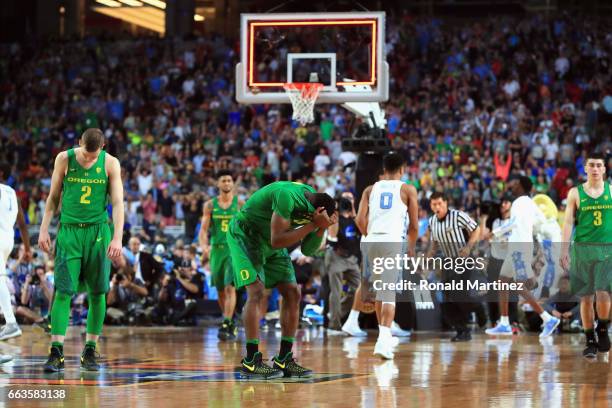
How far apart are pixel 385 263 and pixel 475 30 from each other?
21.7m

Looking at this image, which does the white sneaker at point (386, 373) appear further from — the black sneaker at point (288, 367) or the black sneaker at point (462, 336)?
the black sneaker at point (462, 336)

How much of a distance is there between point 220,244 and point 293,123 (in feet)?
49.9

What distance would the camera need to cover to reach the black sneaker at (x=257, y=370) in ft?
30.0

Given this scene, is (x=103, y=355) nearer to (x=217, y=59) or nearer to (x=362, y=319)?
(x=362, y=319)

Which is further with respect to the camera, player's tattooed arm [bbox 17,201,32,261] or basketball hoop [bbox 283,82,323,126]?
basketball hoop [bbox 283,82,323,126]

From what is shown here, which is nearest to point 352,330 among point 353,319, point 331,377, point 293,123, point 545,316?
point 353,319

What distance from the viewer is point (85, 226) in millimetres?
9758

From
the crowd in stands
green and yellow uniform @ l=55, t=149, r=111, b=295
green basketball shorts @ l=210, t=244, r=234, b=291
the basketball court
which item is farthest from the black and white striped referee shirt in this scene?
green and yellow uniform @ l=55, t=149, r=111, b=295

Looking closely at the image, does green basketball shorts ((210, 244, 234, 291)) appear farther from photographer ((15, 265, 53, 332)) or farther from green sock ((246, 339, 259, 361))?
green sock ((246, 339, 259, 361))

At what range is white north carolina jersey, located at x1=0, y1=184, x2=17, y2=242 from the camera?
11.7 metres

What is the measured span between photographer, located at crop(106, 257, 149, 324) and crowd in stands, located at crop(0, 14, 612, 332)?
53.3 inches

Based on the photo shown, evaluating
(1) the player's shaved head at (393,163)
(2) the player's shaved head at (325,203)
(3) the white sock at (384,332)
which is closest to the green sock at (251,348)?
(2) the player's shaved head at (325,203)

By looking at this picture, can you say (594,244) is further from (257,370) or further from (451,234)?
(257,370)

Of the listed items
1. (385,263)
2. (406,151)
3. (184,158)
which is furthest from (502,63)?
(385,263)
